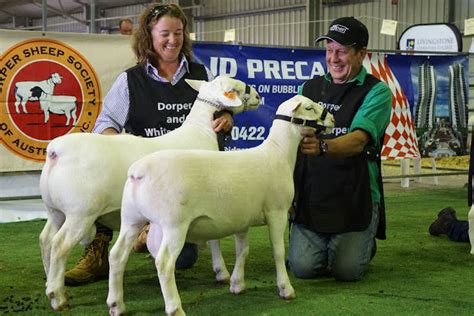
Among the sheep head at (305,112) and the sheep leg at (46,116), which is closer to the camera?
the sheep head at (305,112)

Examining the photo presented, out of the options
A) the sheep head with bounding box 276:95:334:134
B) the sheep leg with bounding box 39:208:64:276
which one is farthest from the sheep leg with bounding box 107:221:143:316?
the sheep head with bounding box 276:95:334:134

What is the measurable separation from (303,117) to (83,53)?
132 inches

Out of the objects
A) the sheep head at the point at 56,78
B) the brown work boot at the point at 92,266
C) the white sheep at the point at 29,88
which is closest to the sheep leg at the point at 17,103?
the white sheep at the point at 29,88

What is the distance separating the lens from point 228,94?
3832mm

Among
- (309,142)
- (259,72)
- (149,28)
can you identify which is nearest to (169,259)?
(309,142)

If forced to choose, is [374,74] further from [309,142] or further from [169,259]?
[169,259]

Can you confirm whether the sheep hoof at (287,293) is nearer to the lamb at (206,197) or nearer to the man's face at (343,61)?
the lamb at (206,197)

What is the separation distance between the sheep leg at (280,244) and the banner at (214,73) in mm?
3269

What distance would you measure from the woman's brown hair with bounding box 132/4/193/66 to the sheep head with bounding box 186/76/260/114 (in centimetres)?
46

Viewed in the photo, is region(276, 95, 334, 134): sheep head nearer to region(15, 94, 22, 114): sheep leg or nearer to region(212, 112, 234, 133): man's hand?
region(212, 112, 234, 133): man's hand

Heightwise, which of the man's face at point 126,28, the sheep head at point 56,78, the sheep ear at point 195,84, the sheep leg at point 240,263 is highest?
the man's face at point 126,28

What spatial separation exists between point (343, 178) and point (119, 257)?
5.48 feet

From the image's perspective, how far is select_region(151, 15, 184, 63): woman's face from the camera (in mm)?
4102

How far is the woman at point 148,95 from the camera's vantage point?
Answer: 4.18m
